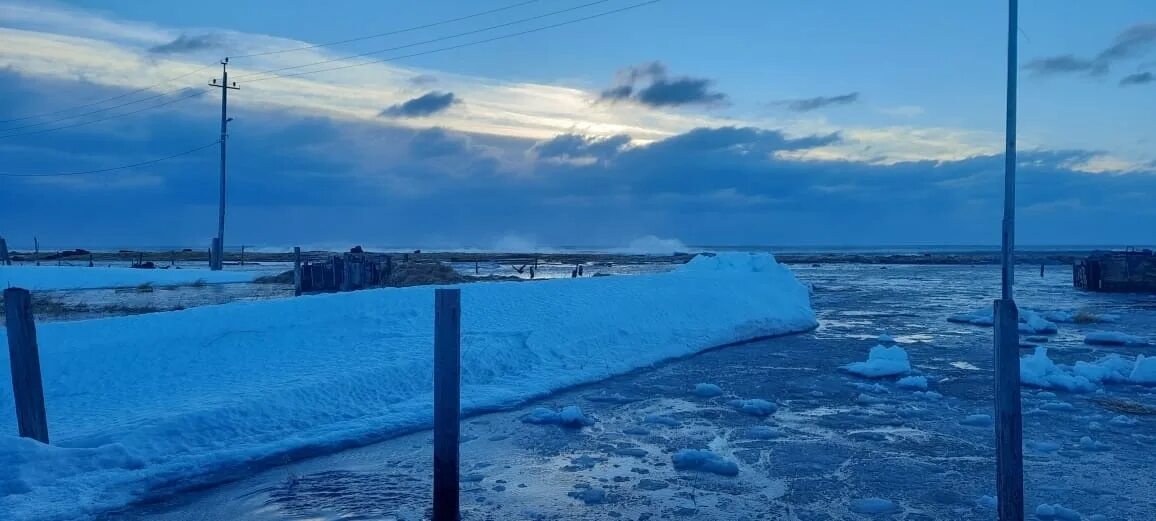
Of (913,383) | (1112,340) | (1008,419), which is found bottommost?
(913,383)

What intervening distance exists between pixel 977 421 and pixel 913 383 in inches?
99.0

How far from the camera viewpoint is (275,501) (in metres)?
7.13

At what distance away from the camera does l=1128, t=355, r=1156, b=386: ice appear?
12867mm

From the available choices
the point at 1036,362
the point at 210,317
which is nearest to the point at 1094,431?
the point at 1036,362

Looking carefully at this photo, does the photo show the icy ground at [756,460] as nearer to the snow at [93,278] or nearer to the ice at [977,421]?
the ice at [977,421]

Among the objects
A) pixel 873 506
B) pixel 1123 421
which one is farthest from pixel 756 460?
pixel 1123 421

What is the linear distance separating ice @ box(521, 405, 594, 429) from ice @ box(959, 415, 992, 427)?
4936 millimetres

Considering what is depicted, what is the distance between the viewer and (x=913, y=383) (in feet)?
41.6

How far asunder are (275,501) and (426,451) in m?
2.11

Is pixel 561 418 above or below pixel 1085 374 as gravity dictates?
below

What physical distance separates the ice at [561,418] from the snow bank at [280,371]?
3.49ft

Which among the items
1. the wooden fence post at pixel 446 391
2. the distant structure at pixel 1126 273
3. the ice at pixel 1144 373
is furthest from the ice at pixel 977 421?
the distant structure at pixel 1126 273

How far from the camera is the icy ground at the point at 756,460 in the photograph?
693 centimetres

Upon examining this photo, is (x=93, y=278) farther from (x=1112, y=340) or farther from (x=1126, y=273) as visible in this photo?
(x=1126, y=273)
